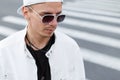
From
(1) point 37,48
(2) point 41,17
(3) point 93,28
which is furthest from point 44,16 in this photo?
(3) point 93,28

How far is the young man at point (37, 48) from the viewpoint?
8.98ft

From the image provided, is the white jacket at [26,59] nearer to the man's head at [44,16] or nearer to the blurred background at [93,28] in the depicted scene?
the man's head at [44,16]

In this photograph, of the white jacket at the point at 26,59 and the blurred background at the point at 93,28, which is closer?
the white jacket at the point at 26,59

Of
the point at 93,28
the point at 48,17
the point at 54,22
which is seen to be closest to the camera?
the point at 48,17

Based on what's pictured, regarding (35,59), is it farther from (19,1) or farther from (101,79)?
(19,1)

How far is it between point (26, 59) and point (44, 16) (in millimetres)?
402

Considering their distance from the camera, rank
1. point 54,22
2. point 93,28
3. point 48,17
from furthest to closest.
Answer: point 93,28 → point 54,22 → point 48,17

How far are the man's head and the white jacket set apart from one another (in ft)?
0.52

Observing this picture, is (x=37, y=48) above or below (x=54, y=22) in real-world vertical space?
below

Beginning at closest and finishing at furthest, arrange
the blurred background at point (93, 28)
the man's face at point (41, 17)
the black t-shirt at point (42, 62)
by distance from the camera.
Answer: the man's face at point (41, 17) < the black t-shirt at point (42, 62) < the blurred background at point (93, 28)

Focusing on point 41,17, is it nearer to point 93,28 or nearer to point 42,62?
point 42,62

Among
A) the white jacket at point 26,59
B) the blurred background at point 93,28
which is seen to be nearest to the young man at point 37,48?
the white jacket at point 26,59

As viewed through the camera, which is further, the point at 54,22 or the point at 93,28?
the point at 93,28

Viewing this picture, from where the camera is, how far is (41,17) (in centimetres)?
274
